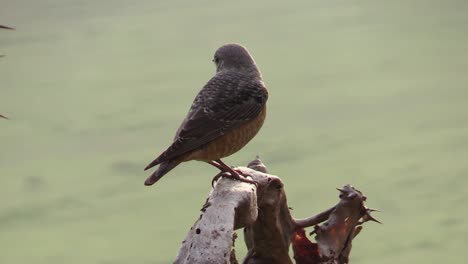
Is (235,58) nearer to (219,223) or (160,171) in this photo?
(160,171)

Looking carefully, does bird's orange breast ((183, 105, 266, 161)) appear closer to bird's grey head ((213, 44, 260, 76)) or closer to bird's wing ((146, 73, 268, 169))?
bird's wing ((146, 73, 268, 169))

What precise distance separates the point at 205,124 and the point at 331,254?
32 centimetres

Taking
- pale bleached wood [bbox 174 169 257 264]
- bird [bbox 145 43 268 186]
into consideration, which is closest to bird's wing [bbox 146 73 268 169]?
bird [bbox 145 43 268 186]

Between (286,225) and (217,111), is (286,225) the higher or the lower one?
the lower one

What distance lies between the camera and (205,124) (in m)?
1.60

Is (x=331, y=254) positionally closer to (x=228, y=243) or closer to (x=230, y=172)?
(x=230, y=172)

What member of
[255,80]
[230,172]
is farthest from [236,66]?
[230,172]

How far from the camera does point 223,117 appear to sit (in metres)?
1.64

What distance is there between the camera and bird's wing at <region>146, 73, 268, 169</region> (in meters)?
1.55

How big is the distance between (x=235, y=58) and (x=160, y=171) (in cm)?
37

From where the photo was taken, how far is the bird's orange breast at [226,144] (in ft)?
5.29

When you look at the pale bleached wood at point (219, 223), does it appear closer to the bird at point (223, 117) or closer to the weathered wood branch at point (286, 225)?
the weathered wood branch at point (286, 225)

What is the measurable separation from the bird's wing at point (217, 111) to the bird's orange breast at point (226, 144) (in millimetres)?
13

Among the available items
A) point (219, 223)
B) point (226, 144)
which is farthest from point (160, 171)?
point (219, 223)
